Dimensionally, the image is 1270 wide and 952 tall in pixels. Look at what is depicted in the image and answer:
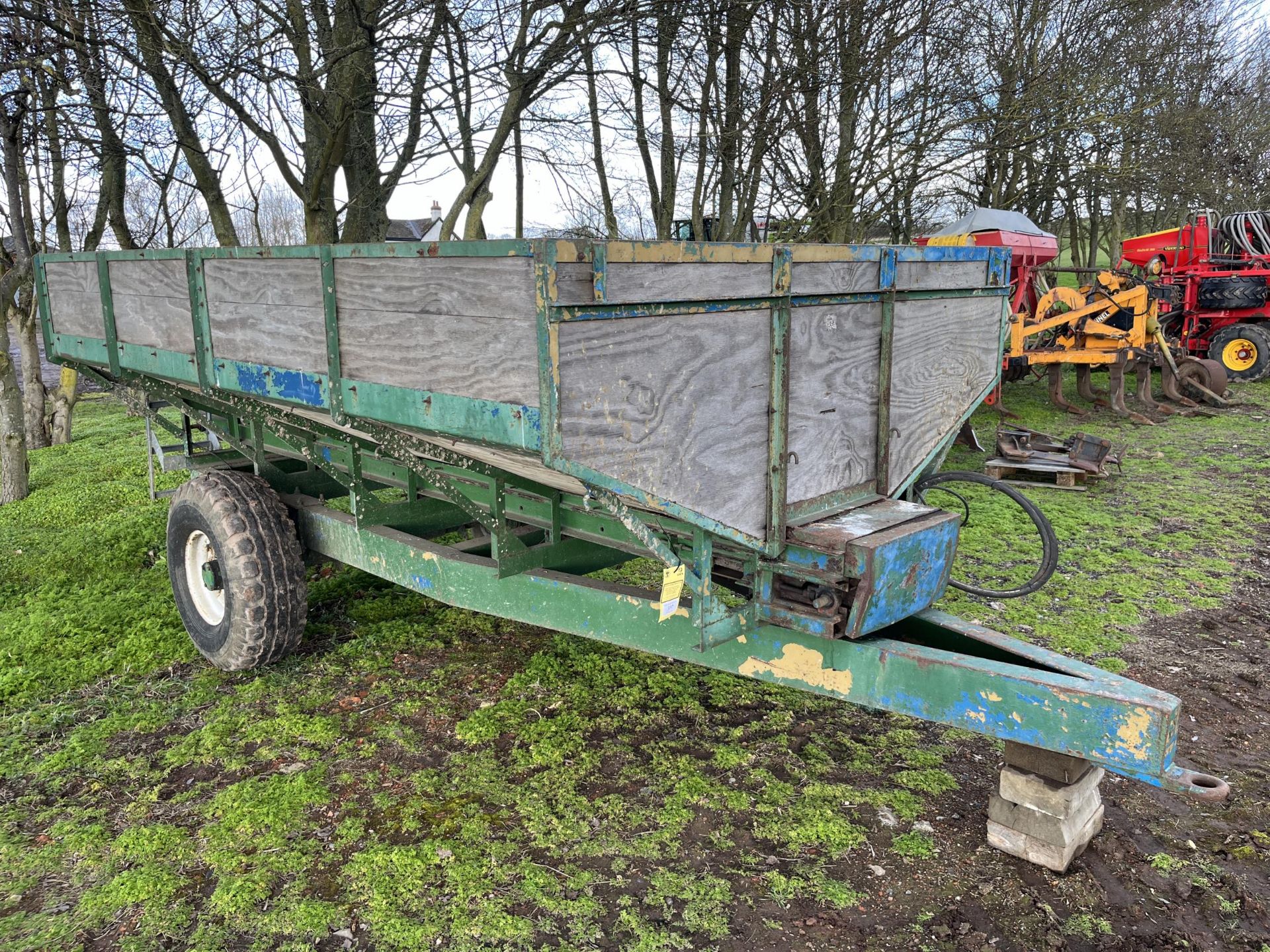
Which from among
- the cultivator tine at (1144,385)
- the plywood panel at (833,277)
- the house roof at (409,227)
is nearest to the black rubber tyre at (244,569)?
the plywood panel at (833,277)

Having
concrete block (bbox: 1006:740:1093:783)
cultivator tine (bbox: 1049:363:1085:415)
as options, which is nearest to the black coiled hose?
concrete block (bbox: 1006:740:1093:783)

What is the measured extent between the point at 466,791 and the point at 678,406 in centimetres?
169

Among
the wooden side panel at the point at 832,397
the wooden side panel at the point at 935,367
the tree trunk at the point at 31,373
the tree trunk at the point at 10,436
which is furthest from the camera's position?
the tree trunk at the point at 31,373

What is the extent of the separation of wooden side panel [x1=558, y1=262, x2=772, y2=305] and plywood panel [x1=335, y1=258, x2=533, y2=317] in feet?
0.36

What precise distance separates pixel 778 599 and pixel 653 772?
3.10 ft

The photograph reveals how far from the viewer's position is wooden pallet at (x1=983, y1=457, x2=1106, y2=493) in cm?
760

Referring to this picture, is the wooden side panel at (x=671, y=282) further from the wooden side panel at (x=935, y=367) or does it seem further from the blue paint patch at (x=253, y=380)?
the blue paint patch at (x=253, y=380)

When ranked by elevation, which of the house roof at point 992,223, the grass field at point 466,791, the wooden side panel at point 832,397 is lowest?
the grass field at point 466,791

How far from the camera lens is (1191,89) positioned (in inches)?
755

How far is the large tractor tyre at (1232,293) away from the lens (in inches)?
523

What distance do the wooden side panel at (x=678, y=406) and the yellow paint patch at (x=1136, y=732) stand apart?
106cm

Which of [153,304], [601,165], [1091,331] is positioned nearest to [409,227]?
[601,165]

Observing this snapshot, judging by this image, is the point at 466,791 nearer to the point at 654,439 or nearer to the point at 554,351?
the point at 654,439

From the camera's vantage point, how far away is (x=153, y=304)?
13.2ft
